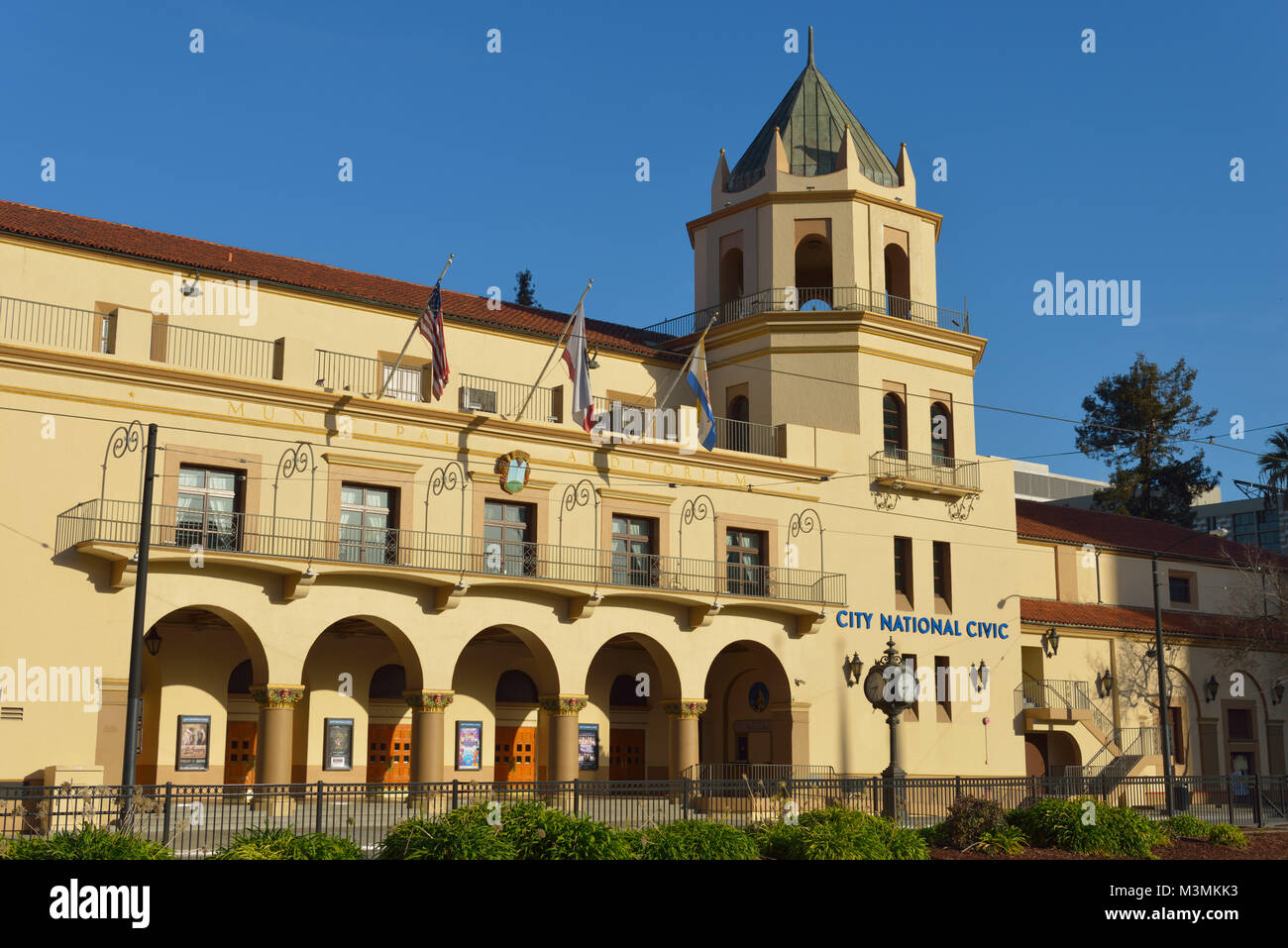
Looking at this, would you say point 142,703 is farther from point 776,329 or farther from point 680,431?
point 776,329

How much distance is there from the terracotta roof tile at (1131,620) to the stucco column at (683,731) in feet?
46.4

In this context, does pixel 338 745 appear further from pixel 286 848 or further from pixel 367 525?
pixel 286 848

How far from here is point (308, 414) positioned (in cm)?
3094

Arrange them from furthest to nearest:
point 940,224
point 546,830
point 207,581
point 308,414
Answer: point 940,224
point 308,414
point 207,581
point 546,830

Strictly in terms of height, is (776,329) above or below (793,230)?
below

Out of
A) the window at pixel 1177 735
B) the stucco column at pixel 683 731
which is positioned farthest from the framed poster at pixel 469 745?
the window at pixel 1177 735

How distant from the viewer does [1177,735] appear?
48531 millimetres

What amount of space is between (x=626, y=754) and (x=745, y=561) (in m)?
6.42

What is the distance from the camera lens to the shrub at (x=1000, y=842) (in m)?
23.3

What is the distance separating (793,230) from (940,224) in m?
5.52

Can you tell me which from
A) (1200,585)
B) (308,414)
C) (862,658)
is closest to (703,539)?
(862,658)

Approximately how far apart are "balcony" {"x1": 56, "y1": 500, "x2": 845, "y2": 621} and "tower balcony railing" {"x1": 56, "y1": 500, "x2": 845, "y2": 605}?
0.07ft

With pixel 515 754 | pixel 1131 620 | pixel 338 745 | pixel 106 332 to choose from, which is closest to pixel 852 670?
pixel 515 754
